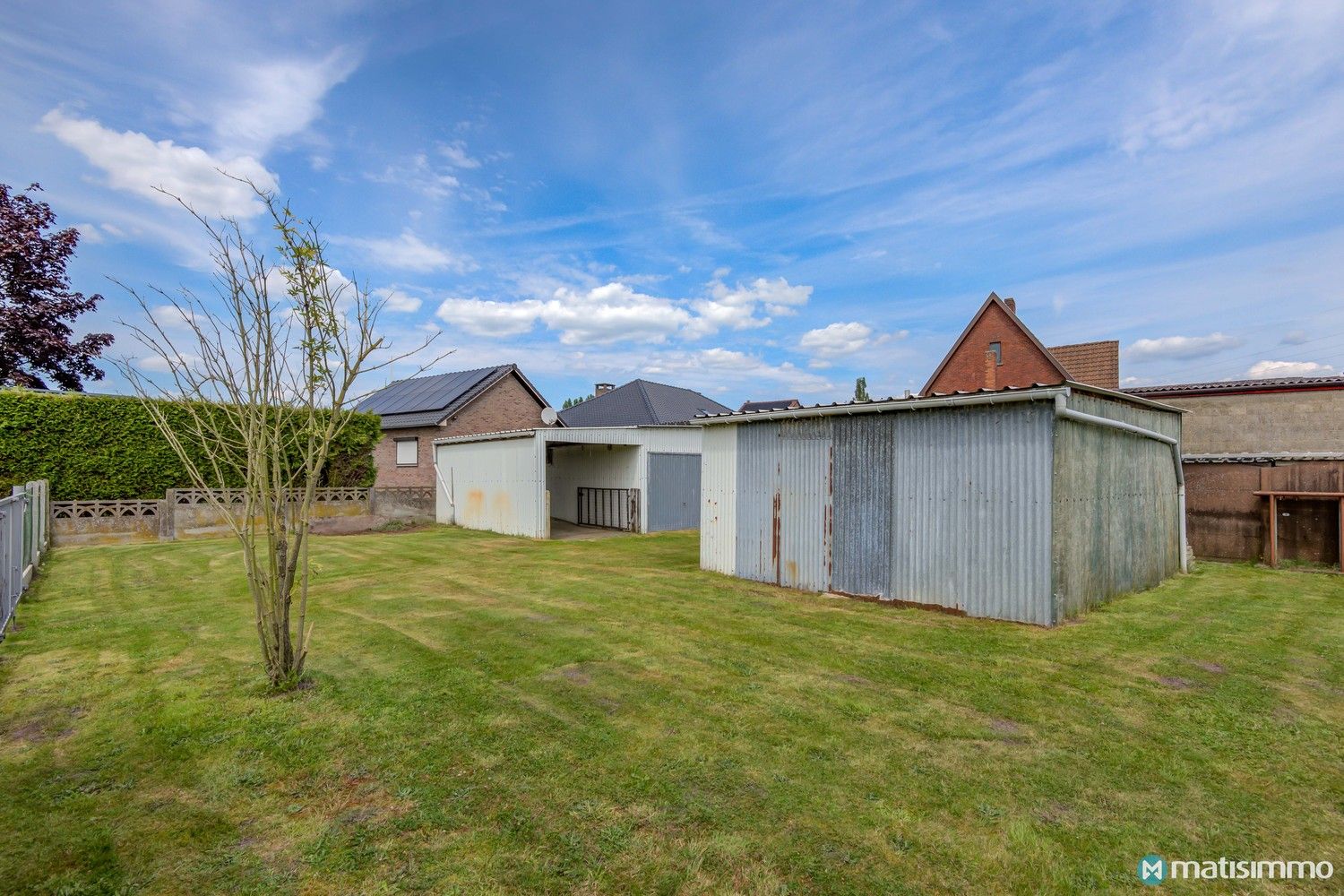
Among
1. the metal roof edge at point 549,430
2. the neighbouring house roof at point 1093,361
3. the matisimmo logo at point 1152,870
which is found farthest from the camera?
the neighbouring house roof at point 1093,361

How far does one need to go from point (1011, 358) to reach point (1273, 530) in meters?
17.0

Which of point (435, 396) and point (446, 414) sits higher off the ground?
point (435, 396)

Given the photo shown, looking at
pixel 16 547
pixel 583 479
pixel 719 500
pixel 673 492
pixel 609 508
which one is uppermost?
pixel 583 479

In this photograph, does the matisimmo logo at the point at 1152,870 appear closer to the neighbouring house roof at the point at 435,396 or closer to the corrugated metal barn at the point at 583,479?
the corrugated metal barn at the point at 583,479

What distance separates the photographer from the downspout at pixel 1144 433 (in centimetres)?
740

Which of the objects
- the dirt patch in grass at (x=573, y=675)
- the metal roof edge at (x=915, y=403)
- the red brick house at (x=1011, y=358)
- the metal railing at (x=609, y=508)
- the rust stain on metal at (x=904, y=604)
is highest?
the red brick house at (x=1011, y=358)

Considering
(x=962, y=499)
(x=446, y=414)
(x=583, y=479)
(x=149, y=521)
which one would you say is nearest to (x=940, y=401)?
(x=962, y=499)

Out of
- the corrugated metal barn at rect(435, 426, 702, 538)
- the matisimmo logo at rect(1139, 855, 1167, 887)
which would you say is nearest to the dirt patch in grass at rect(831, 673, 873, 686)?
the matisimmo logo at rect(1139, 855, 1167, 887)

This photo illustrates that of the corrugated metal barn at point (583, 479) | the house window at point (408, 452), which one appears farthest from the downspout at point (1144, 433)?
the house window at point (408, 452)

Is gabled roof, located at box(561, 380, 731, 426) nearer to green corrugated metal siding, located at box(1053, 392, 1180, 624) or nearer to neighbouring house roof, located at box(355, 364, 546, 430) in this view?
neighbouring house roof, located at box(355, 364, 546, 430)

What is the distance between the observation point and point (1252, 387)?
54.9 ft

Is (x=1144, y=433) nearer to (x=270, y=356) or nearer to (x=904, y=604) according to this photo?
(x=904, y=604)

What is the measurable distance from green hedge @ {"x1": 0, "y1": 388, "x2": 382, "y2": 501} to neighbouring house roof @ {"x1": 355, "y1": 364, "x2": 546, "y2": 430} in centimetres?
761

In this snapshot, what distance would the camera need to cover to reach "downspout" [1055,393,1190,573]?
24.3 ft
